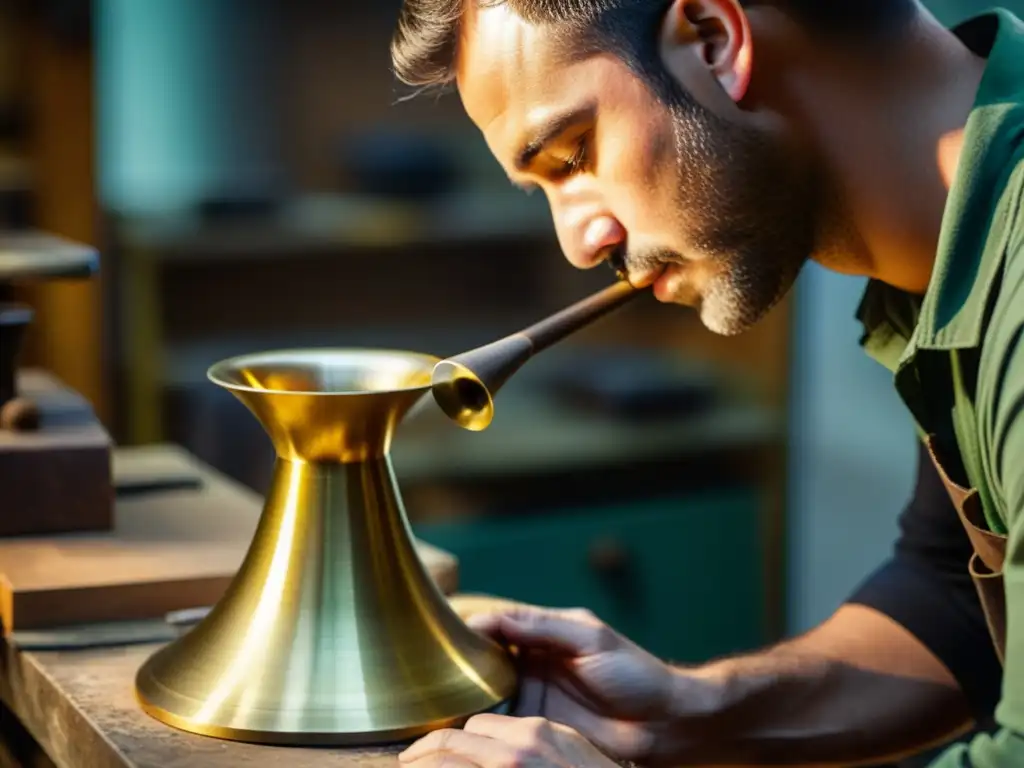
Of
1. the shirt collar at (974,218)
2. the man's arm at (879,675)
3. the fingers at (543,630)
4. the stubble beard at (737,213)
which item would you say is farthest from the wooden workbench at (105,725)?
the shirt collar at (974,218)

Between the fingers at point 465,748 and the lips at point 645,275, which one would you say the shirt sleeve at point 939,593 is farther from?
the fingers at point 465,748

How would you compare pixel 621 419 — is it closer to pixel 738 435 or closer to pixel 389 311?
pixel 738 435

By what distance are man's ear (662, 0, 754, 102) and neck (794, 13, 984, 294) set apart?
0.05 m

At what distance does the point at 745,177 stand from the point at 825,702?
0.47m

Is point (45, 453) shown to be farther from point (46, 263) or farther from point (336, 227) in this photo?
point (336, 227)

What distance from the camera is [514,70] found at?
1160 mm

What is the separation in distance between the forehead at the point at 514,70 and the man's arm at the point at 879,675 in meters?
0.47

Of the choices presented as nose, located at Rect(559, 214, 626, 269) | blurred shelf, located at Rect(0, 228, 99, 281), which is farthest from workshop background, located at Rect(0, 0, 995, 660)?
nose, located at Rect(559, 214, 626, 269)

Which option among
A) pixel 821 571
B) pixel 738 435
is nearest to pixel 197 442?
pixel 738 435

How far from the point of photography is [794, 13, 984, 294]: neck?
113 cm

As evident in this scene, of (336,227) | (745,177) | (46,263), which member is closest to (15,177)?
(336,227)

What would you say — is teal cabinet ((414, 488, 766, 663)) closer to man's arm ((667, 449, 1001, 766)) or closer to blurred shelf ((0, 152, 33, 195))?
blurred shelf ((0, 152, 33, 195))

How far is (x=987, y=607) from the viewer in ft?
3.83

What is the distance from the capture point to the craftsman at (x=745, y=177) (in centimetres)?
108
